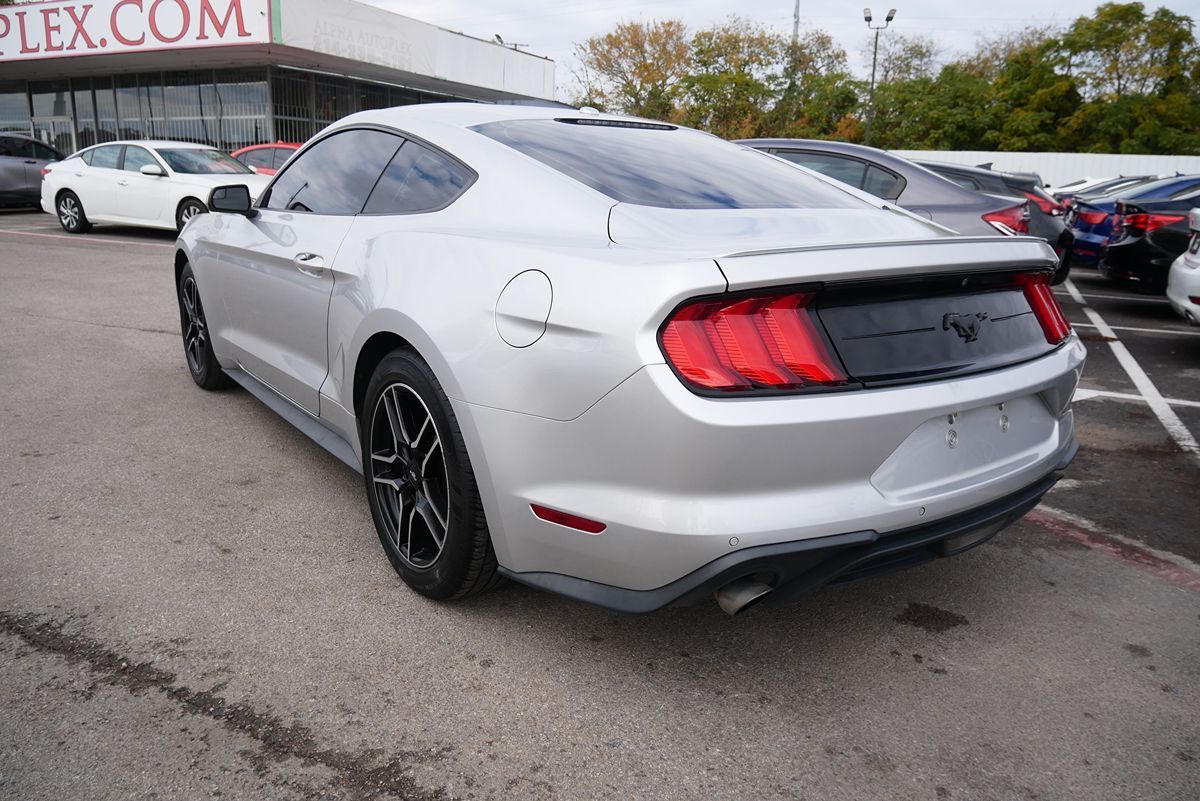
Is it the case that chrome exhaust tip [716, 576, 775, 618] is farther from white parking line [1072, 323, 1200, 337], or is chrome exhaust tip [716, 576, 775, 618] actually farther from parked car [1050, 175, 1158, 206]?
parked car [1050, 175, 1158, 206]

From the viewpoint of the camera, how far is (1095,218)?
10.8 metres

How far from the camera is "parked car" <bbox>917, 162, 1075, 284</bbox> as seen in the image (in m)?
8.22

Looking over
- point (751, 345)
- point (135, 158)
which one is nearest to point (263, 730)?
point (751, 345)

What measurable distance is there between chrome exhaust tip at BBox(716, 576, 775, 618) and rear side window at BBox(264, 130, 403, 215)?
1986mm

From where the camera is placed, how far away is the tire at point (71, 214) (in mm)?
14156

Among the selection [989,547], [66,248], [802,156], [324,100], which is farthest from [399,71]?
[989,547]

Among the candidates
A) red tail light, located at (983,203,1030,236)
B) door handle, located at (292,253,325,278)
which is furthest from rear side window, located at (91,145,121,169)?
red tail light, located at (983,203,1030,236)

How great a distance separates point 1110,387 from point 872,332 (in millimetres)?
4507

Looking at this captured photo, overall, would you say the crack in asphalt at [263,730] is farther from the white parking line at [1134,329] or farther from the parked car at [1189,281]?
the white parking line at [1134,329]

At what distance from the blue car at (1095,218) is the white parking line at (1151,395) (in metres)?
2.35

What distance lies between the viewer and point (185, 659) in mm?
2412

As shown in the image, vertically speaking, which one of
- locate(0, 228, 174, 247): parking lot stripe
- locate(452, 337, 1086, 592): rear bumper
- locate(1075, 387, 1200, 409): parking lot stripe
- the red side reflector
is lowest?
locate(0, 228, 174, 247): parking lot stripe

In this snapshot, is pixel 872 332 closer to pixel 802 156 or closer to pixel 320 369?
pixel 320 369

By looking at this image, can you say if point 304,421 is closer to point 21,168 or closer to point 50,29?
point 21,168
